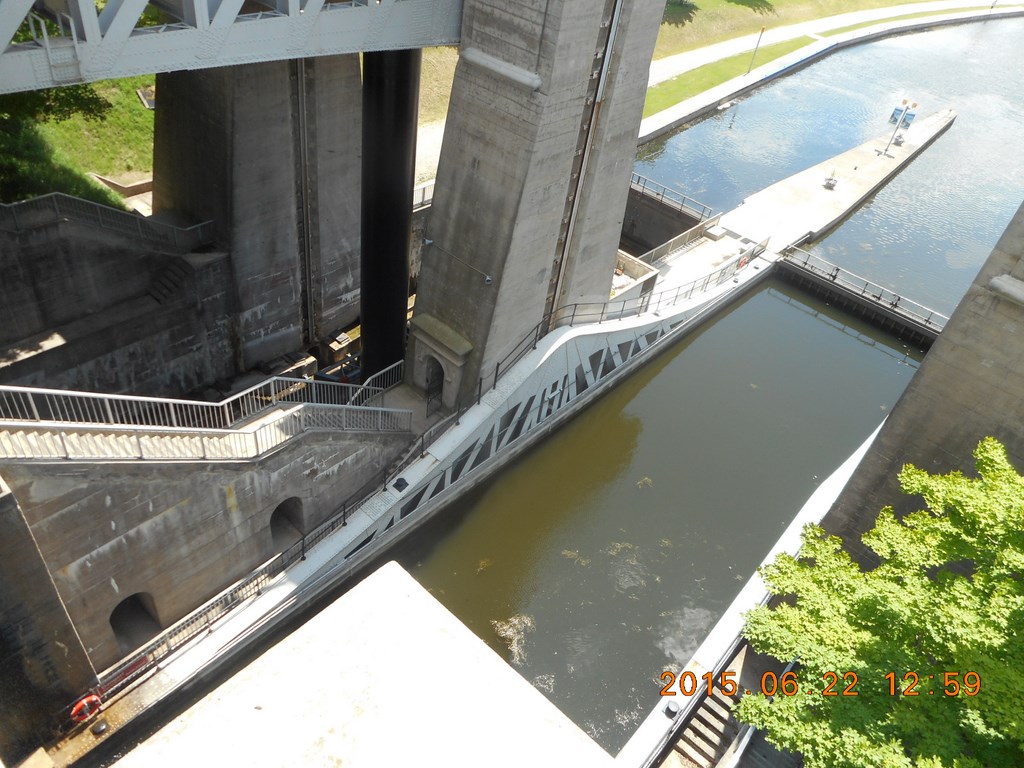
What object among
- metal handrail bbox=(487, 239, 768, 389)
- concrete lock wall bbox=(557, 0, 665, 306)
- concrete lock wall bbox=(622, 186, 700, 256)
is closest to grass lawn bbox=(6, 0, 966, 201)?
concrete lock wall bbox=(622, 186, 700, 256)

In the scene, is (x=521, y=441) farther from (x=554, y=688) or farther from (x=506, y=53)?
(x=506, y=53)

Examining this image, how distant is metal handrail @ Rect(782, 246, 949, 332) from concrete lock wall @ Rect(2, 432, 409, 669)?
2449cm

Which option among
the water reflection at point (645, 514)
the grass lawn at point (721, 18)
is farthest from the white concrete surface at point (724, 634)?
the grass lawn at point (721, 18)

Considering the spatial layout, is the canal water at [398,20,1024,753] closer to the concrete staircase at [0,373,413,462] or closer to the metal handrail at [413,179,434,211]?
the concrete staircase at [0,373,413,462]

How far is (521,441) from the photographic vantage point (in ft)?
76.5

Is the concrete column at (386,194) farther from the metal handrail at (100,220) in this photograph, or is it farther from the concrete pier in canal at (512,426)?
the metal handrail at (100,220)

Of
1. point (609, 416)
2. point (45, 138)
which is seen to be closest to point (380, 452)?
point (609, 416)

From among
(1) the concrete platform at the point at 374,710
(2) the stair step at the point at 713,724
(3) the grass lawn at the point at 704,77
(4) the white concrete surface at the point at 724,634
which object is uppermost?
(1) the concrete platform at the point at 374,710

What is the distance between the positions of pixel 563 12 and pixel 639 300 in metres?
12.9

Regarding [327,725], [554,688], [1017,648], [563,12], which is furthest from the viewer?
[554,688]

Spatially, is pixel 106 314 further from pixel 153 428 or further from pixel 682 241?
pixel 682 241

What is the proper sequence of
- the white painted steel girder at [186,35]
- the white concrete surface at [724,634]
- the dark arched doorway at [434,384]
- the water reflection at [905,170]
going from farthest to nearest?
the water reflection at [905,170]
the dark arched doorway at [434,384]
the white concrete surface at [724,634]
the white painted steel girder at [186,35]

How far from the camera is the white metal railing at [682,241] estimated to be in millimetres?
31250

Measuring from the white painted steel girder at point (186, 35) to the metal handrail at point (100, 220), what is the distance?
4.88m
